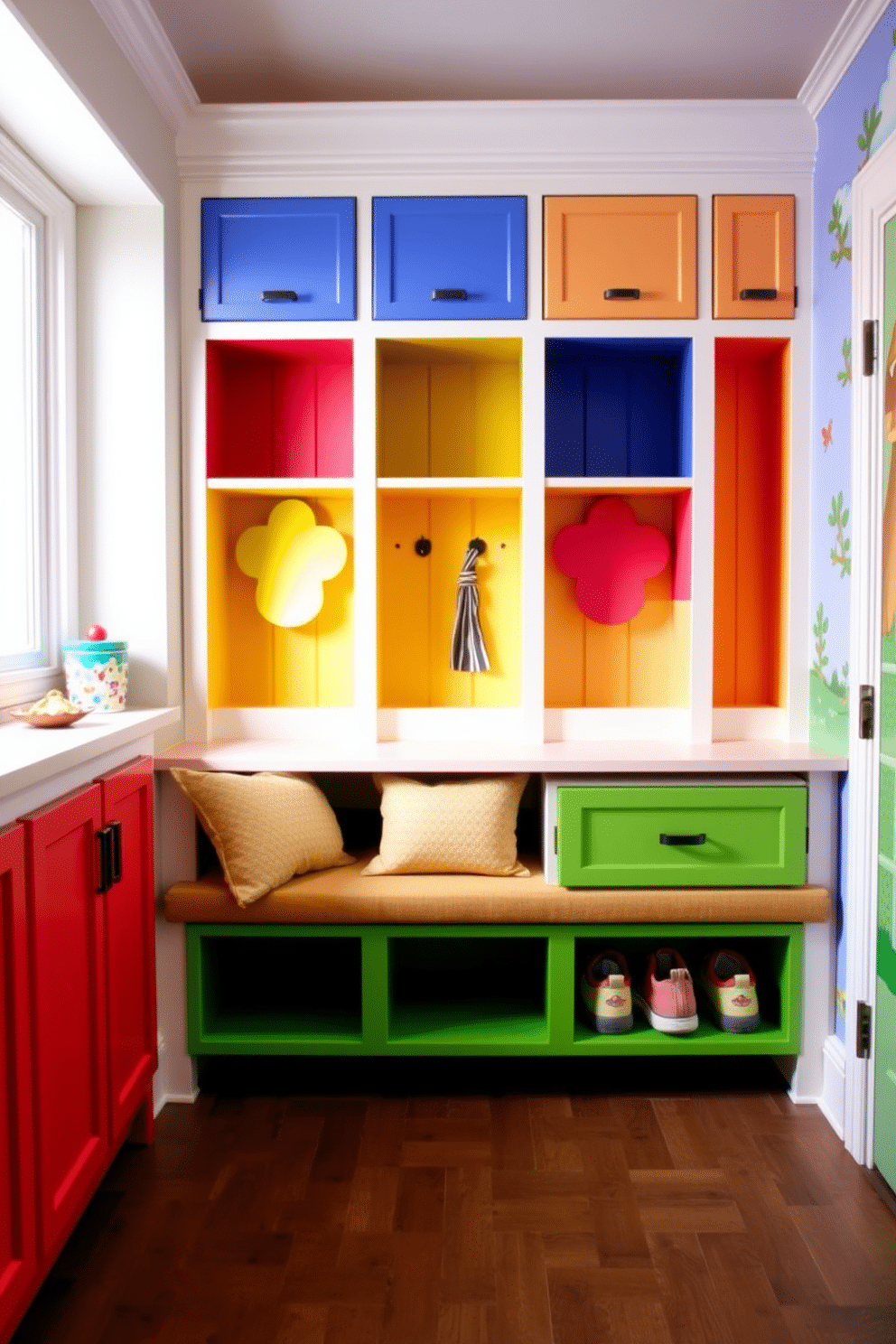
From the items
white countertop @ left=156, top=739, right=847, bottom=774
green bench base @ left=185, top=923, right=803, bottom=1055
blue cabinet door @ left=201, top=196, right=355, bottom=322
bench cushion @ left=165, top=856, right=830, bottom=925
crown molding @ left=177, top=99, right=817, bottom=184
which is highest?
crown molding @ left=177, top=99, right=817, bottom=184

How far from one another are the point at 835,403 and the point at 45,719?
1917 millimetres

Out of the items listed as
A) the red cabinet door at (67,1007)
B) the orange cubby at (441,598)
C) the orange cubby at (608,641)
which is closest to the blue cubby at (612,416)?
the orange cubby at (608,641)

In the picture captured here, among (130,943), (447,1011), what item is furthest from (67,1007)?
(447,1011)

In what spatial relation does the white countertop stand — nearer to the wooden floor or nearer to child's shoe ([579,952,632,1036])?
child's shoe ([579,952,632,1036])

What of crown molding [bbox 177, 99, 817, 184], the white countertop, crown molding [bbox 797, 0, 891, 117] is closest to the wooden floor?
the white countertop

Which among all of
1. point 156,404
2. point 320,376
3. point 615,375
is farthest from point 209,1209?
point 615,375

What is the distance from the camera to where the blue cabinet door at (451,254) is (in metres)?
2.46

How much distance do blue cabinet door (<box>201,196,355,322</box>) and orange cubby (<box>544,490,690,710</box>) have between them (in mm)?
822

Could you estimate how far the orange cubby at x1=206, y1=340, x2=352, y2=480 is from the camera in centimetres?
273

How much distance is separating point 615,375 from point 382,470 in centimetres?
71

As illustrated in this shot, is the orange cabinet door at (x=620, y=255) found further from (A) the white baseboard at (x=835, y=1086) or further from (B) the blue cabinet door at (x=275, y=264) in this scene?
(A) the white baseboard at (x=835, y=1086)

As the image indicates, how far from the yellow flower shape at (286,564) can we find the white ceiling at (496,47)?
1058mm

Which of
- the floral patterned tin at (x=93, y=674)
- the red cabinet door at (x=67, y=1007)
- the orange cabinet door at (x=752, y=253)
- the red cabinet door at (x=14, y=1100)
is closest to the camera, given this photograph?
the red cabinet door at (x=14, y=1100)

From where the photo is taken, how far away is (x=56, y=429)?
2.30 m
